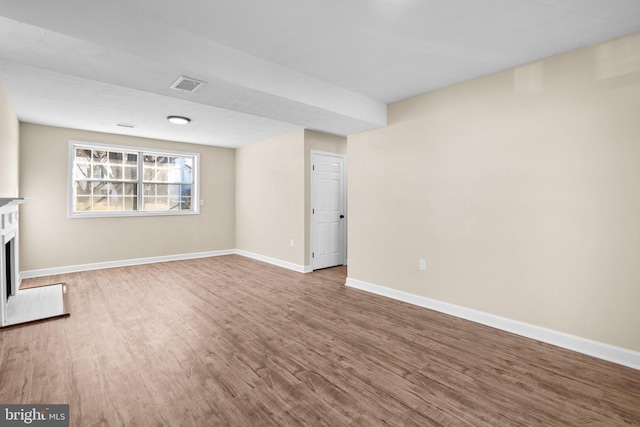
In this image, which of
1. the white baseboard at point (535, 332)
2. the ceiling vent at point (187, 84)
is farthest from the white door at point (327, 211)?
the ceiling vent at point (187, 84)

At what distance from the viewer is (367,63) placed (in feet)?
9.36

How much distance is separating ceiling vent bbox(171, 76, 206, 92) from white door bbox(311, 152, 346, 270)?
2864mm

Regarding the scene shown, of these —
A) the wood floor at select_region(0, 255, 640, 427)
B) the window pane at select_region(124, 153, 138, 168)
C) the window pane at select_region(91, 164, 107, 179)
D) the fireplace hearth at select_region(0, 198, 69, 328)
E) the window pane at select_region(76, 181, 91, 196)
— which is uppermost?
the window pane at select_region(124, 153, 138, 168)

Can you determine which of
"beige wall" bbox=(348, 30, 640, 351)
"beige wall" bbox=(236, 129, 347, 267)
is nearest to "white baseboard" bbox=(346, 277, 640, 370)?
"beige wall" bbox=(348, 30, 640, 351)

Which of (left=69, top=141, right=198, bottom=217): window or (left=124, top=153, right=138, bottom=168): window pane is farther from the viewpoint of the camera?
(left=124, top=153, right=138, bottom=168): window pane

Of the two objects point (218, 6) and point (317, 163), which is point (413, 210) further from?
point (218, 6)

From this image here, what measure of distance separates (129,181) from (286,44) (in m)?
4.86

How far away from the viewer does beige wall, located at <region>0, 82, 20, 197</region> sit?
3.31m

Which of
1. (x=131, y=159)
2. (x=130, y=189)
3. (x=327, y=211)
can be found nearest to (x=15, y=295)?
(x=130, y=189)

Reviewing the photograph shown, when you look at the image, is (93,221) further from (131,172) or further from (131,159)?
(131,159)

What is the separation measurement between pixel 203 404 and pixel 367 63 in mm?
2951

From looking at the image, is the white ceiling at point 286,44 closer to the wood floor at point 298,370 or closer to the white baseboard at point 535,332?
the wood floor at point 298,370

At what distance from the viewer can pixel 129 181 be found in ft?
19.4

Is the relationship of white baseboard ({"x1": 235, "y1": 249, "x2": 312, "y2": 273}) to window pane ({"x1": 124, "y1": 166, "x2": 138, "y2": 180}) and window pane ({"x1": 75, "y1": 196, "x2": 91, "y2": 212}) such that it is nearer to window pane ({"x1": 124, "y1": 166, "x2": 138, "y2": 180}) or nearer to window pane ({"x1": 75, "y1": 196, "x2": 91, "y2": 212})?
window pane ({"x1": 124, "y1": 166, "x2": 138, "y2": 180})
